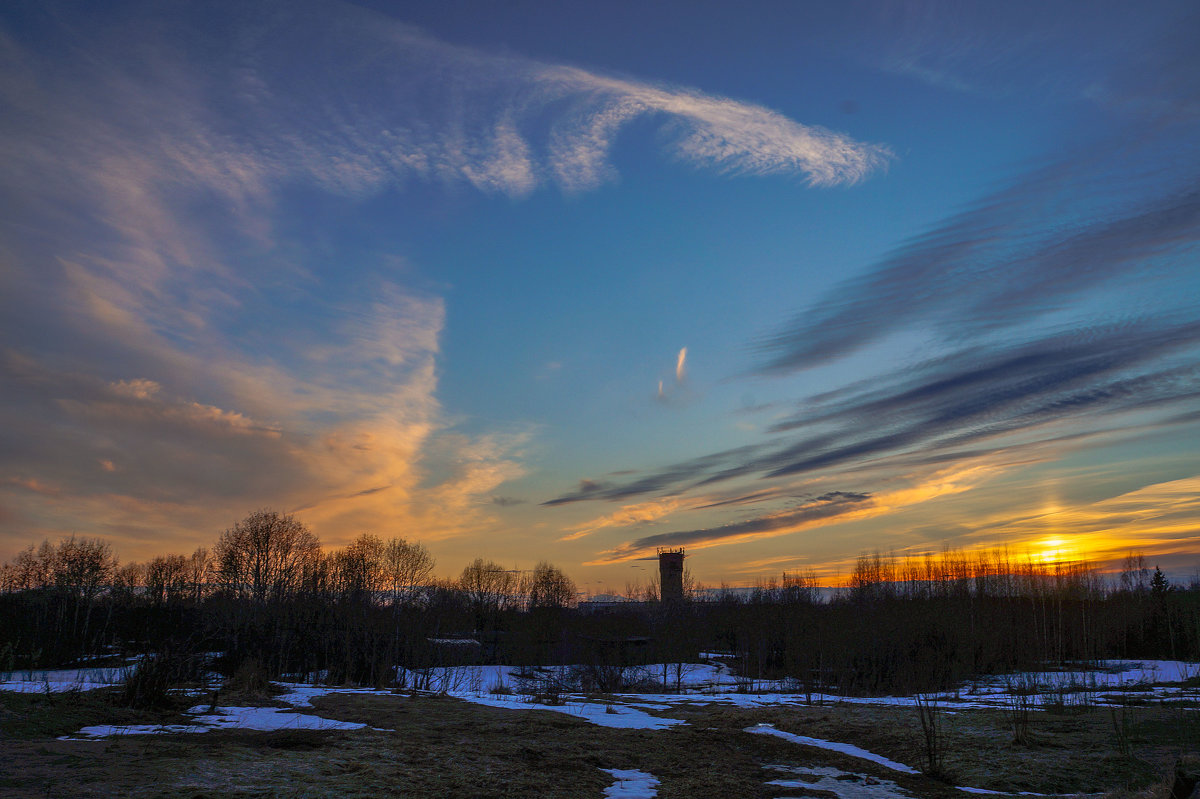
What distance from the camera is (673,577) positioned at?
92062 mm

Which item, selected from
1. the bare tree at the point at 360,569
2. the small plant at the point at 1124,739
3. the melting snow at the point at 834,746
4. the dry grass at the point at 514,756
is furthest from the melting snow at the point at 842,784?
the bare tree at the point at 360,569

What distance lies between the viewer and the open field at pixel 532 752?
7285 millimetres

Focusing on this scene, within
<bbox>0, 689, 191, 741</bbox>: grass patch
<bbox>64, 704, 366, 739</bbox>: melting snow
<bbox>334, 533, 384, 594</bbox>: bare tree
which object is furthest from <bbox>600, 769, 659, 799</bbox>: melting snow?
<bbox>334, 533, 384, 594</bbox>: bare tree

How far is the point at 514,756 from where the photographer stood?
10.0 meters

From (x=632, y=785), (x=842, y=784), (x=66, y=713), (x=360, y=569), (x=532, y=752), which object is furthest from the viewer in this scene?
(x=360, y=569)

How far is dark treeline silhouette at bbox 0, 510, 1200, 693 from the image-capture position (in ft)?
119

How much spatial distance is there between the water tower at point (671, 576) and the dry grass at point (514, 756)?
190ft

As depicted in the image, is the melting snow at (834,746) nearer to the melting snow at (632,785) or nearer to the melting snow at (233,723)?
the melting snow at (632,785)

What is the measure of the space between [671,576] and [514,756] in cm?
8619

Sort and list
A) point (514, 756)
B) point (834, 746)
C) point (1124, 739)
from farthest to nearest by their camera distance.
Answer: point (834, 746) < point (1124, 739) < point (514, 756)

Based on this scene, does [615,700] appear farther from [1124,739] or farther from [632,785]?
[1124,739]

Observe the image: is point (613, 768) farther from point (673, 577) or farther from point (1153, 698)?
point (673, 577)

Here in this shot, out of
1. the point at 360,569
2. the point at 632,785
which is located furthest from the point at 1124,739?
the point at 360,569

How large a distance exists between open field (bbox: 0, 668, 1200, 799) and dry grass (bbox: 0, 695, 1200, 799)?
35 millimetres
